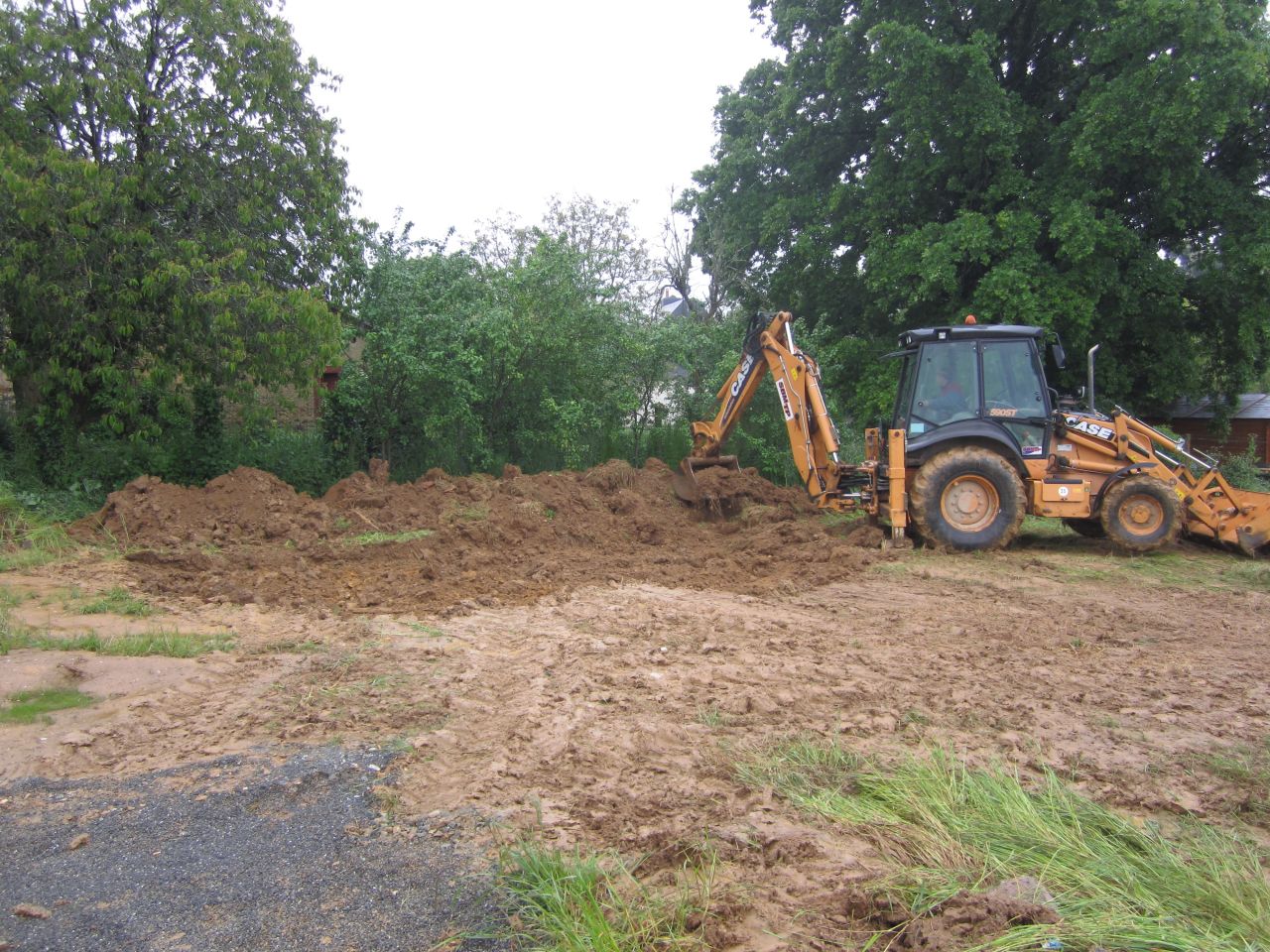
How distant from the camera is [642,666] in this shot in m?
6.20

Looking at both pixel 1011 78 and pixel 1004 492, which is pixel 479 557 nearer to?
pixel 1004 492

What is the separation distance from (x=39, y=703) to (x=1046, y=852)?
5.22 meters

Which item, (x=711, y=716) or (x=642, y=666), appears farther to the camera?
A: (x=642, y=666)

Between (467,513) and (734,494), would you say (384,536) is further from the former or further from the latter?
(734,494)

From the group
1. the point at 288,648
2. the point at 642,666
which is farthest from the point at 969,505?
the point at 288,648

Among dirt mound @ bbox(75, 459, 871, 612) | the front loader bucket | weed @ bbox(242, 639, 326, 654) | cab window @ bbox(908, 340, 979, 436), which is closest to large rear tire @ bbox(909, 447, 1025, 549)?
cab window @ bbox(908, 340, 979, 436)

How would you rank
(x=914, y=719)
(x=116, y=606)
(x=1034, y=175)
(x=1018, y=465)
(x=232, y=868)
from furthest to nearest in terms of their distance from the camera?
(x=1034, y=175), (x=1018, y=465), (x=116, y=606), (x=914, y=719), (x=232, y=868)

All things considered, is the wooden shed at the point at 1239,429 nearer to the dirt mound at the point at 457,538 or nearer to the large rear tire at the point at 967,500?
the large rear tire at the point at 967,500

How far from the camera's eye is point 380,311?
48.7ft

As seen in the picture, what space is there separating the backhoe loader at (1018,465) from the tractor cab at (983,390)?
12mm

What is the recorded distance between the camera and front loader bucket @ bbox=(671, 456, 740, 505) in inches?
518

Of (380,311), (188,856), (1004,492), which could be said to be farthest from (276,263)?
(188,856)

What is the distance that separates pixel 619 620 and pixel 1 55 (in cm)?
1082

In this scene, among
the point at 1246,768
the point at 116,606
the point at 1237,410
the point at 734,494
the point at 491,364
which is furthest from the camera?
the point at 1237,410
